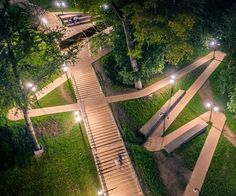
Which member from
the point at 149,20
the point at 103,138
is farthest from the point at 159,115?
the point at 149,20

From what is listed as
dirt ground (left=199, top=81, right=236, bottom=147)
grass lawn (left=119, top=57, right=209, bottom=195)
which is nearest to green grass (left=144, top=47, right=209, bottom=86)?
grass lawn (left=119, top=57, right=209, bottom=195)

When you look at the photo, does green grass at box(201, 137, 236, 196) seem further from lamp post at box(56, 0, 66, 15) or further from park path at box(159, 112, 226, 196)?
lamp post at box(56, 0, 66, 15)

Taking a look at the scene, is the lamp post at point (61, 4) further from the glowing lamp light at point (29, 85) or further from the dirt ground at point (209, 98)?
the dirt ground at point (209, 98)

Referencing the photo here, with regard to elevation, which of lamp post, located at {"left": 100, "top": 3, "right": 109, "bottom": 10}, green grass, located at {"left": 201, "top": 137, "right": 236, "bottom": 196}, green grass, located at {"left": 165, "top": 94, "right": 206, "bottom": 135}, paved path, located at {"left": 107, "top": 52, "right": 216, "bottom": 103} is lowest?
green grass, located at {"left": 201, "top": 137, "right": 236, "bottom": 196}

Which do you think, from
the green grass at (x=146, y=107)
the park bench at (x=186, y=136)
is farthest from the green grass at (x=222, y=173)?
the green grass at (x=146, y=107)

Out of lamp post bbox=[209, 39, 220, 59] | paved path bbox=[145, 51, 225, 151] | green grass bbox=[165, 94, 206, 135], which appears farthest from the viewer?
lamp post bbox=[209, 39, 220, 59]

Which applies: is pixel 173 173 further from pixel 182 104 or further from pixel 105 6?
pixel 105 6
